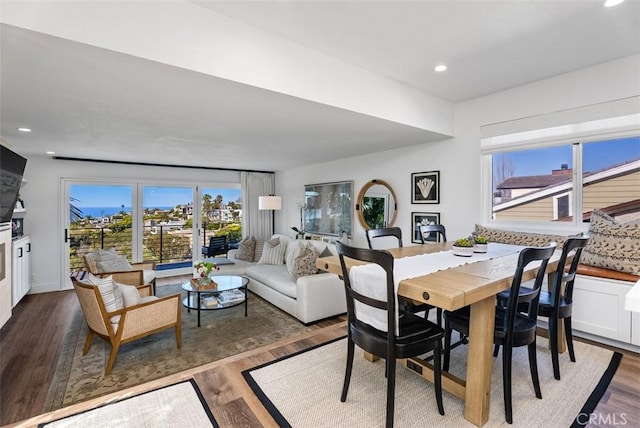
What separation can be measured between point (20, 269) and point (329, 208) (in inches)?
186

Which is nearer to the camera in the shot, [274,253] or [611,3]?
[611,3]

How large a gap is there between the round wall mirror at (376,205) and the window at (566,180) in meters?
1.37

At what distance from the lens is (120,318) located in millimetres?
2523

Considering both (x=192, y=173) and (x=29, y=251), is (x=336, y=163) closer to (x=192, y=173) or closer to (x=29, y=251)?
(x=192, y=173)

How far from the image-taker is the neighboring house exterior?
275 centimetres

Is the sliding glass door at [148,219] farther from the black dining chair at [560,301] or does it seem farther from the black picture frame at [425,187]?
the black dining chair at [560,301]

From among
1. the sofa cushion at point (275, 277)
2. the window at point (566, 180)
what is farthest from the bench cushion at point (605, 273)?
the sofa cushion at point (275, 277)

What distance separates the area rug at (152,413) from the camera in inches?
70.3

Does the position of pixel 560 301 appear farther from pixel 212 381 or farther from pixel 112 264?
pixel 112 264

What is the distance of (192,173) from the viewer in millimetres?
6320

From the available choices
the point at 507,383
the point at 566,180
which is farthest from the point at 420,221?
the point at 507,383

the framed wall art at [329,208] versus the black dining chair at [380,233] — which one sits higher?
the framed wall art at [329,208]

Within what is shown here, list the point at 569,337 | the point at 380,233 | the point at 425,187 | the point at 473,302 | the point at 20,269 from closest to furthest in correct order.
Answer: the point at 473,302, the point at 569,337, the point at 380,233, the point at 425,187, the point at 20,269

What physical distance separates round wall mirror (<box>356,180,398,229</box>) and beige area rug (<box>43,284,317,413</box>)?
202 centimetres
